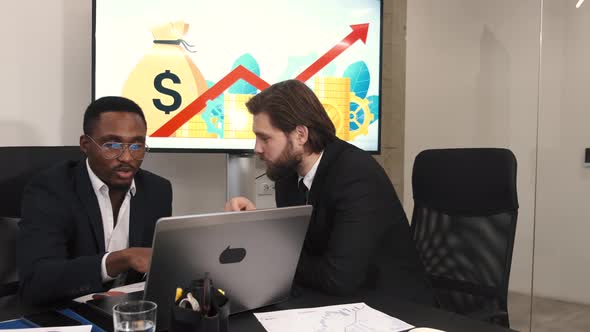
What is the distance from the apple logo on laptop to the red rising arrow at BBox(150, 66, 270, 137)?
4.77ft

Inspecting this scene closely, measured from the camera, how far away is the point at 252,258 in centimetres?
107

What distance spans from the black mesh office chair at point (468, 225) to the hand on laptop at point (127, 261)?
98cm

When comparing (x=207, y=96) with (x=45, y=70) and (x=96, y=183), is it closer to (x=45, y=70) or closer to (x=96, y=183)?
(x=45, y=70)

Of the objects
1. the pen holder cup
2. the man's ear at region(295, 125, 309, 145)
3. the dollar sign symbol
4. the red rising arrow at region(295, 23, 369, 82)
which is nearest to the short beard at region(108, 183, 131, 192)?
the man's ear at region(295, 125, 309, 145)

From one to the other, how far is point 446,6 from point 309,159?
204 centimetres

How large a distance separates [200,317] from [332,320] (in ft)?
1.07

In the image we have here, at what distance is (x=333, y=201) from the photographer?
156 cm

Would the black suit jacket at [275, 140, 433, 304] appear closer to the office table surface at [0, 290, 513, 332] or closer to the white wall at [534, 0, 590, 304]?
the office table surface at [0, 290, 513, 332]

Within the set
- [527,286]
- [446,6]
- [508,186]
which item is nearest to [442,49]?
[446,6]

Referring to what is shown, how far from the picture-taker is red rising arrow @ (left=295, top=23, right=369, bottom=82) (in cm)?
259

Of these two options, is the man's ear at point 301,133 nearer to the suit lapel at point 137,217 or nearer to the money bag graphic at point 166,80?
the suit lapel at point 137,217

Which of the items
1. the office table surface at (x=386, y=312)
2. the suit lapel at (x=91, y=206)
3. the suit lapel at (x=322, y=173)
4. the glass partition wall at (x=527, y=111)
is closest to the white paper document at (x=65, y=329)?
the office table surface at (x=386, y=312)

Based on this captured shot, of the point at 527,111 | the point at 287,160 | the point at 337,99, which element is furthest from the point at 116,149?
the point at 527,111

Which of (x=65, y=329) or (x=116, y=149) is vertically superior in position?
(x=116, y=149)
